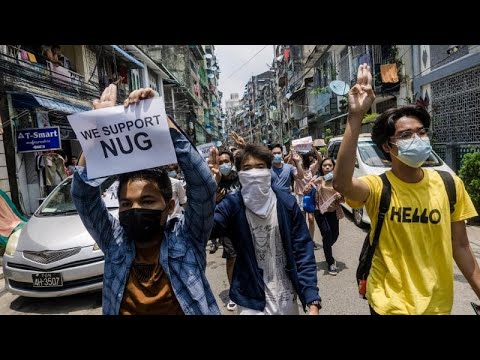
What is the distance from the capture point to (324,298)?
438cm

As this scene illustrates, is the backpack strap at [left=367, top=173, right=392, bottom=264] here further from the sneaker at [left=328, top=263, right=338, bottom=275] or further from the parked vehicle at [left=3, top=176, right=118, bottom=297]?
the parked vehicle at [left=3, top=176, right=118, bottom=297]

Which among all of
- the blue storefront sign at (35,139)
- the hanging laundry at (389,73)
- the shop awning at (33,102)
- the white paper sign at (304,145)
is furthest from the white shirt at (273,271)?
the hanging laundry at (389,73)

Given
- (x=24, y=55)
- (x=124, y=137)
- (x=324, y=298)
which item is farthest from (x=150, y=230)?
(x=24, y=55)

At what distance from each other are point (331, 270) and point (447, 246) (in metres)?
3.56

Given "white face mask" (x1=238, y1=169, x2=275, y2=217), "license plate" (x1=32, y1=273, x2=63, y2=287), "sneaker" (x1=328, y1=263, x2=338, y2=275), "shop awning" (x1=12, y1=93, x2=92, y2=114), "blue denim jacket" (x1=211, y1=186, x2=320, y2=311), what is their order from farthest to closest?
1. "shop awning" (x1=12, y1=93, x2=92, y2=114)
2. "sneaker" (x1=328, y1=263, x2=338, y2=275)
3. "license plate" (x1=32, y1=273, x2=63, y2=287)
4. "white face mask" (x1=238, y1=169, x2=275, y2=217)
5. "blue denim jacket" (x1=211, y1=186, x2=320, y2=311)

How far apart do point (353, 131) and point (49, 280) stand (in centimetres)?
435

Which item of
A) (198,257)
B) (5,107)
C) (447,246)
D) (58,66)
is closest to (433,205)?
(447,246)

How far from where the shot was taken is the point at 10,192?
33.8ft

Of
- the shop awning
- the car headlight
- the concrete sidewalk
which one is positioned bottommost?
the concrete sidewalk

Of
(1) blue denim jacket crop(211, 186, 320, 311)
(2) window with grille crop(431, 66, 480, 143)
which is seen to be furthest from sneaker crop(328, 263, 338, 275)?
(2) window with grille crop(431, 66, 480, 143)

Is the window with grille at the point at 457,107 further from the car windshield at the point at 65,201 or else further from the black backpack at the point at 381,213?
the black backpack at the point at 381,213

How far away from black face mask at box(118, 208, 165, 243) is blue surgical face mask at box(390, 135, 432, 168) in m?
1.30

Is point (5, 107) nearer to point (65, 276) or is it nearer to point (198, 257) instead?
point (65, 276)

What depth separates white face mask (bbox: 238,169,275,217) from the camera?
2.46 m
